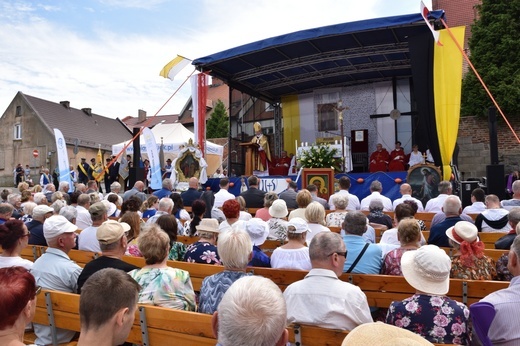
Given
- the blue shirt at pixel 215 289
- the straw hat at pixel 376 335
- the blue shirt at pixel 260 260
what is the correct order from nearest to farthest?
the straw hat at pixel 376 335
the blue shirt at pixel 215 289
the blue shirt at pixel 260 260

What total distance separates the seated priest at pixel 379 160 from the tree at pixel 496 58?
5.06 metres

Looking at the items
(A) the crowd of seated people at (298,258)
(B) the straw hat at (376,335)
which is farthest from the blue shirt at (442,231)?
(B) the straw hat at (376,335)

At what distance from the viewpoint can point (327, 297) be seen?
250 centimetres

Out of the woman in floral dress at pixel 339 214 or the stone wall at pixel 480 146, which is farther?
Result: the stone wall at pixel 480 146

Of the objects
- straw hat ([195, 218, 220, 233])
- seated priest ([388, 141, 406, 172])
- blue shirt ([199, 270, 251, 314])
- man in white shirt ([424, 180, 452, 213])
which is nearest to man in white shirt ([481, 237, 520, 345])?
blue shirt ([199, 270, 251, 314])

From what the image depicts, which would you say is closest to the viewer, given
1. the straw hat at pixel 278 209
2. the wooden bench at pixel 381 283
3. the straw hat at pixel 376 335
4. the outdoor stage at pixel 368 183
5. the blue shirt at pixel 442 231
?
the straw hat at pixel 376 335

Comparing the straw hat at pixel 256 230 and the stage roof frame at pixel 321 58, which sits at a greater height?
the stage roof frame at pixel 321 58

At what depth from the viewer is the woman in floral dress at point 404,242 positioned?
3.44 metres

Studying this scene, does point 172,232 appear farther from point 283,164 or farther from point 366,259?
point 283,164

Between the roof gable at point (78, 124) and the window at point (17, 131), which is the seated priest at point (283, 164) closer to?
the roof gable at point (78, 124)

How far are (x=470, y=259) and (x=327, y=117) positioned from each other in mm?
12862

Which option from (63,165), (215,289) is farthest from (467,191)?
(63,165)

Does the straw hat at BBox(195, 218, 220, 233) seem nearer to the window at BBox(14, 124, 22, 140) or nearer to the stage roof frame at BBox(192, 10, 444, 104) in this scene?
the stage roof frame at BBox(192, 10, 444, 104)

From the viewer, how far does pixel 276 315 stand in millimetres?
1473
